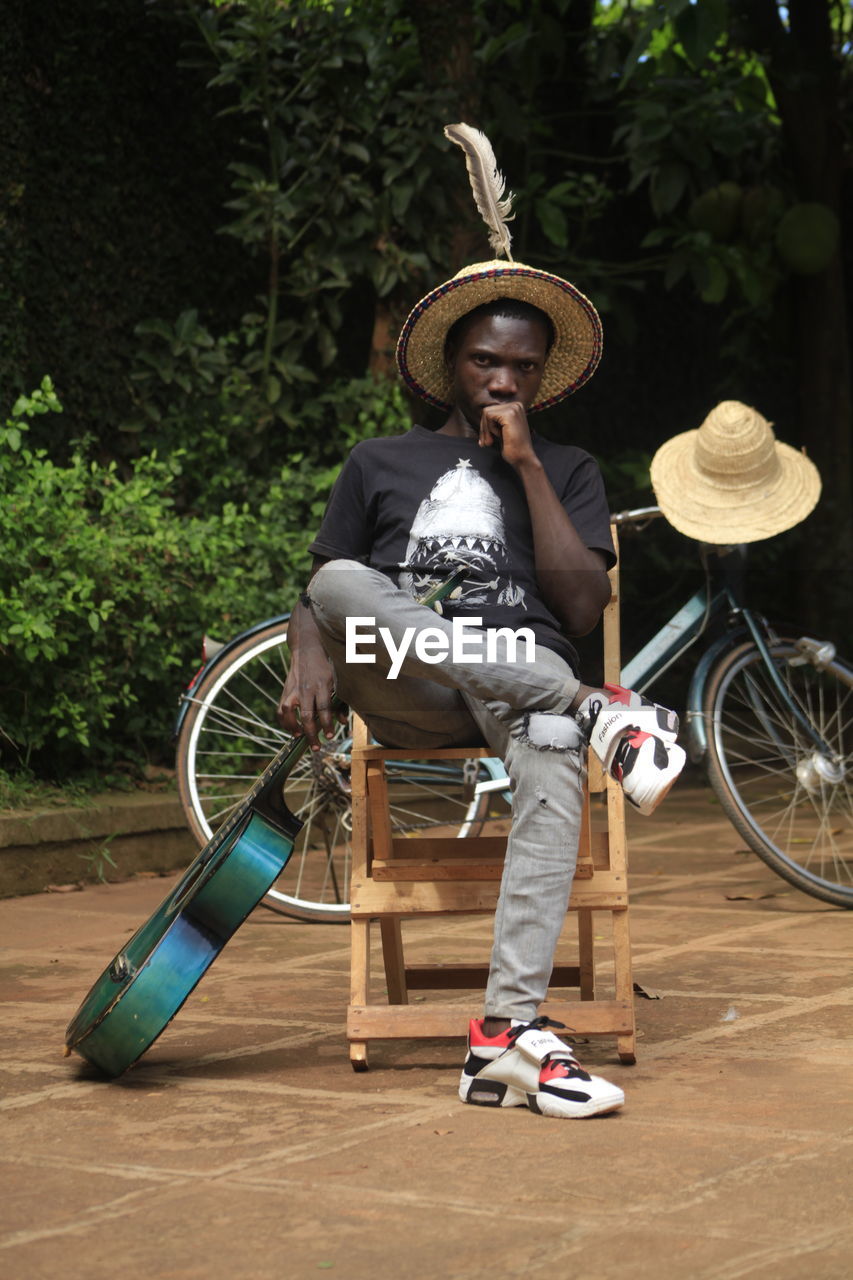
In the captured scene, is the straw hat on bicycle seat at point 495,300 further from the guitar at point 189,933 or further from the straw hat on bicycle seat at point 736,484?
the straw hat on bicycle seat at point 736,484

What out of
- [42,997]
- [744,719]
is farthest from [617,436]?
[42,997]

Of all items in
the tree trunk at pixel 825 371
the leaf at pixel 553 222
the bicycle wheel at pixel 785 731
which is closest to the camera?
the bicycle wheel at pixel 785 731

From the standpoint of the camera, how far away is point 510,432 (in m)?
3.21

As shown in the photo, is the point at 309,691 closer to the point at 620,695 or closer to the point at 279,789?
the point at 279,789

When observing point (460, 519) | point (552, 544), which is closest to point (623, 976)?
point (552, 544)

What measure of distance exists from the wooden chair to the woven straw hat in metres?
0.57

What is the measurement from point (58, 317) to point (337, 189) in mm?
1304

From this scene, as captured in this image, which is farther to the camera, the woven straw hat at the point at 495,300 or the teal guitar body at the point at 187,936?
the woven straw hat at the point at 495,300

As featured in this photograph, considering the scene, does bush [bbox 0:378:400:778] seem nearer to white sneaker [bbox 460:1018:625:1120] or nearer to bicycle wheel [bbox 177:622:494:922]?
bicycle wheel [bbox 177:622:494:922]

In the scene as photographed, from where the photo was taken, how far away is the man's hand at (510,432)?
3205mm

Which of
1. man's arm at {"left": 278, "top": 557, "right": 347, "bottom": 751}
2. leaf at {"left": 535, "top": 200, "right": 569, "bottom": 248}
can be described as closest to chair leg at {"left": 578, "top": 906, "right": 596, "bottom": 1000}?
man's arm at {"left": 278, "top": 557, "right": 347, "bottom": 751}

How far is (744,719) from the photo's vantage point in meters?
5.14

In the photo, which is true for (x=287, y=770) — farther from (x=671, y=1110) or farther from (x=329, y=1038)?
(x=671, y=1110)

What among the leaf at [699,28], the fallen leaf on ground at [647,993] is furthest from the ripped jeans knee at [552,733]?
the leaf at [699,28]
